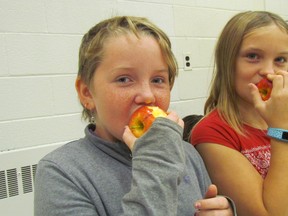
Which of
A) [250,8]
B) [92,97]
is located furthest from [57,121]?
[250,8]

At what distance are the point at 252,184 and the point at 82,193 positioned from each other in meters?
0.52

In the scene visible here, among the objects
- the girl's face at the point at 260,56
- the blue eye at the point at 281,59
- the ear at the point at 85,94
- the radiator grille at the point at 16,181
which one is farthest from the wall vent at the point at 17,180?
A: the blue eye at the point at 281,59

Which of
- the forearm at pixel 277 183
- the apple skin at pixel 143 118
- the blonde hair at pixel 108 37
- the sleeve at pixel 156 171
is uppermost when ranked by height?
the blonde hair at pixel 108 37

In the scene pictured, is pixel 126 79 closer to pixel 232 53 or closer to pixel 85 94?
pixel 85 94

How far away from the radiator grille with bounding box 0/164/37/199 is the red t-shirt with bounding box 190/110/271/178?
86 centimetres

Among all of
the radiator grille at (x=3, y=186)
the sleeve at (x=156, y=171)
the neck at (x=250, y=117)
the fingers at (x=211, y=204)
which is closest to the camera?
the sleeve at (x=156, y=171)

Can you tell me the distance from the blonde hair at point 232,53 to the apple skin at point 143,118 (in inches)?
17.9

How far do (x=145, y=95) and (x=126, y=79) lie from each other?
6 centimetres

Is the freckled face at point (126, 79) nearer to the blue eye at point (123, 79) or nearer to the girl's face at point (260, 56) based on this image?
the blue eye at point (123, 79)

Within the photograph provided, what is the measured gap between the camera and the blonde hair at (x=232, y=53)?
1.14 m

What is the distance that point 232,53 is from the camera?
1.16 m

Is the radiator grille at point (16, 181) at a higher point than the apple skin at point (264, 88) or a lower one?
lower

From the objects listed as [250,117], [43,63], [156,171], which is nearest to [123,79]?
[156,171]

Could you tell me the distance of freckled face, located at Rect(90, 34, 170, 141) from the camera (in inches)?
30.6
